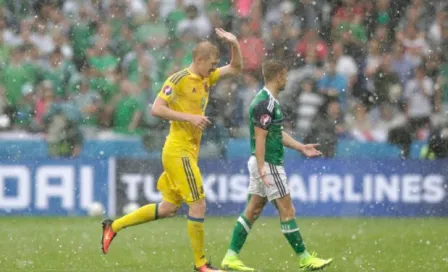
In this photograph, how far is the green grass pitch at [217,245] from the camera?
1008 cm

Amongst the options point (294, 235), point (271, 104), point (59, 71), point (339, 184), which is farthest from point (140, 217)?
point (59, 71)

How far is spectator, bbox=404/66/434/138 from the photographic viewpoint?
54.3 feet

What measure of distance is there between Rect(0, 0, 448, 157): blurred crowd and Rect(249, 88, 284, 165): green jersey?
243 inches

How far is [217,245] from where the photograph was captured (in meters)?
12.0

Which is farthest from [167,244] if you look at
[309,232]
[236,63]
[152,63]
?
[152,63]

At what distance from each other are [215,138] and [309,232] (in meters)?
2.93

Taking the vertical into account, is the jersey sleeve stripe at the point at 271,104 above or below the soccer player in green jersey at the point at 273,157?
above

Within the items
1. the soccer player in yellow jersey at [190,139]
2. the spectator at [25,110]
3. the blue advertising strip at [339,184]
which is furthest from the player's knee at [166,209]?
the spectator at [25,110]

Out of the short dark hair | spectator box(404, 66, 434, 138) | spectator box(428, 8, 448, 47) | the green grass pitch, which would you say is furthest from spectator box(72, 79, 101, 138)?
the short dark hair

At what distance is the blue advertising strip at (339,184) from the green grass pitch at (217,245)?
1.06ft

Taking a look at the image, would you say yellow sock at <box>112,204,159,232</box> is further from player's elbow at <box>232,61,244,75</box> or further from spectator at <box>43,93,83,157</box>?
spectator at <box>43,93,83,157</box>

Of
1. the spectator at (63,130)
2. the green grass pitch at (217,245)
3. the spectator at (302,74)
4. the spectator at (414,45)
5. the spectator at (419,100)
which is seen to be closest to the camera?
the green grass pitch at (217,245)

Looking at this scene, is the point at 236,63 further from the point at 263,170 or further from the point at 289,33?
the point at 289,33

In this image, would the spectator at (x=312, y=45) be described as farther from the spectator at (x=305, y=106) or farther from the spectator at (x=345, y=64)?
the spectator at (x=305, y=106)
